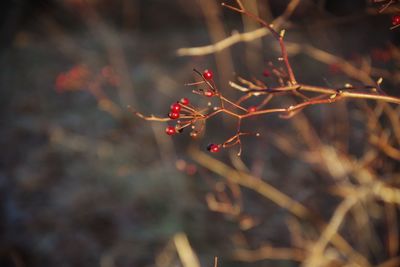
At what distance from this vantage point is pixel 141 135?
4414 millimetres

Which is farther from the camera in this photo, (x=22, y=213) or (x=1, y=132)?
(x=1, y=132)

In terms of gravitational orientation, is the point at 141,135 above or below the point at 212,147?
above

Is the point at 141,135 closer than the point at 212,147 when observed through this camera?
No

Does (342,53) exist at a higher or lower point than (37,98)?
lower

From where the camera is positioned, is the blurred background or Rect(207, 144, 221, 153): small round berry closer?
Rect(207, 144, 221, 153): small round berry

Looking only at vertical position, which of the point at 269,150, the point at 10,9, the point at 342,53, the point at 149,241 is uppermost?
the point at 10,9

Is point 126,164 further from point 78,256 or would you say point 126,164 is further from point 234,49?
point 234,49

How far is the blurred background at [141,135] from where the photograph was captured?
3410 mm

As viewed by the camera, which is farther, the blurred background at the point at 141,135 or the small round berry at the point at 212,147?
the blurred background at the point at 141,135

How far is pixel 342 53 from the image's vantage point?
4559 millimetres

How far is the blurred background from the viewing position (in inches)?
134

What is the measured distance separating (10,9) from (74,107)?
1.32m

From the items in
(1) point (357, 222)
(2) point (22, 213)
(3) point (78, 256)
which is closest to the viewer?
(1) point (357, 222)

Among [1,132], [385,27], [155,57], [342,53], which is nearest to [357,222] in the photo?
[342,53]
